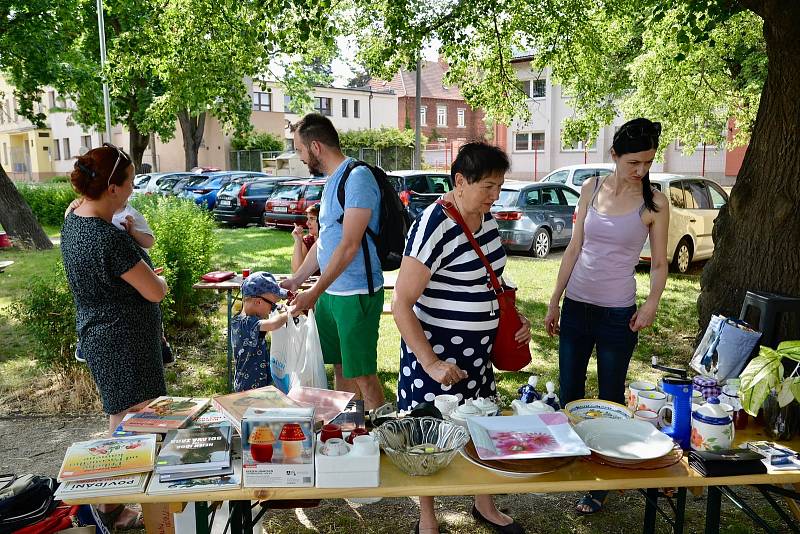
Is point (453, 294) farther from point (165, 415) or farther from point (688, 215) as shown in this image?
point (688, 215)

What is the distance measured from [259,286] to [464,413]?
1.88m

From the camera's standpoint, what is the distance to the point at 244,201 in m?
16.8

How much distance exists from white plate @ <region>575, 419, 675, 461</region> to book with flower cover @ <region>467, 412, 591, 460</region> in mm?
84

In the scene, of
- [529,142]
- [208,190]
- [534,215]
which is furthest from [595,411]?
[529,142]

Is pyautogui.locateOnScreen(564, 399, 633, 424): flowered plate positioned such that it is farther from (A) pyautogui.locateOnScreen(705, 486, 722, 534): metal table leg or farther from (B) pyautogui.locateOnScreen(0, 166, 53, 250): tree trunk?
(B) pyautogui.locateOnScreen(0, 166, 53, 250): tree trunk

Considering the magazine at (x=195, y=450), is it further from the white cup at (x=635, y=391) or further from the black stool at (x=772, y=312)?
the black stool at (x=772, y=312)

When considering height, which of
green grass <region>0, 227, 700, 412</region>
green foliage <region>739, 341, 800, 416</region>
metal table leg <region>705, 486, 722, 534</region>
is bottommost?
green grass <region>0, 227, 700, 412</region>

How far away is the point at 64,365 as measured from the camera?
486 centimetres

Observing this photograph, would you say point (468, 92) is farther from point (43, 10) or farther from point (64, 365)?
point (43, 10)

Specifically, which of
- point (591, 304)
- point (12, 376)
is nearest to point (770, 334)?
point (591, 304)

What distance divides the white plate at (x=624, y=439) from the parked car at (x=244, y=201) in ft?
50.2

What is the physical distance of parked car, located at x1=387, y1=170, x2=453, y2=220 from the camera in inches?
504

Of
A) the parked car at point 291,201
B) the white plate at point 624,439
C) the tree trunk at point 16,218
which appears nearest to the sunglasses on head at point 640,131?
the white plate at point 624,439

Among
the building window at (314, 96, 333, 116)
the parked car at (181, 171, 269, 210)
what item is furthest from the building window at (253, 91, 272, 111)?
the parked car at (181, 171, 269, 210)
